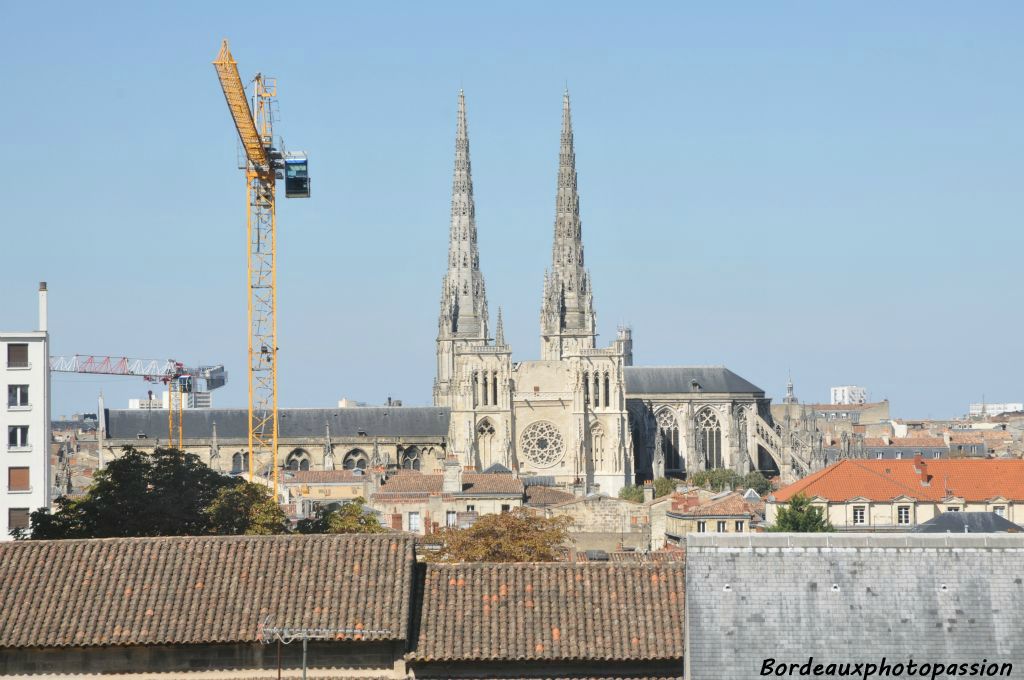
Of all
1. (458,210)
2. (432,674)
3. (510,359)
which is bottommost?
(432,674)

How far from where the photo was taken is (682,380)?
152000mm

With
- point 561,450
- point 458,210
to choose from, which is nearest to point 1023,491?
point 561,450

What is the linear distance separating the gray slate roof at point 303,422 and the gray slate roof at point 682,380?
16.6m

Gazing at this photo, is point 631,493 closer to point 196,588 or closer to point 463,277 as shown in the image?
point 463,277

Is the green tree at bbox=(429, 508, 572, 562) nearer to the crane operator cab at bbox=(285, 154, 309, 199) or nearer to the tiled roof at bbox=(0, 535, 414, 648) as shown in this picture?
the tiled roof at bbox=(0, 535, 414, 648)

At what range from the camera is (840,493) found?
264 feet

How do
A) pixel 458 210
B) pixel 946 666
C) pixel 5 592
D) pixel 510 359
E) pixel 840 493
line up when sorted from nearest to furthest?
1. pixel 946 666
2. pixel 5 592
3. pixel 840 493
4. pixel 510 359
5. pixel 458 210

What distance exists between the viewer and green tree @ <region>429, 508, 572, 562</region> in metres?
53.7

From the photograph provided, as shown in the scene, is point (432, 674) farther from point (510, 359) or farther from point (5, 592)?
point (510, 359)

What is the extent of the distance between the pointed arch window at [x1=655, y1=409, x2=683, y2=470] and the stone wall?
117m

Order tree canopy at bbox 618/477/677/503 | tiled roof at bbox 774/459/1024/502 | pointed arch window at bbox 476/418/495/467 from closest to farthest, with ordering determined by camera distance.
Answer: tiled roof at bbox 774/459/1024/502, tree canopy at bbox 618/477/677/503, pointed arch window at bbox 476/418/495/467

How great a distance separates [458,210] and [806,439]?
33.0m

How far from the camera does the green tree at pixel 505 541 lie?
53656 millimetres

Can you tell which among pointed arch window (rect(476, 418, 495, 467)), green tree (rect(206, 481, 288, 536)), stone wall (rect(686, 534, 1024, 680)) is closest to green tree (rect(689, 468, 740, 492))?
pointed arch window (rect(476, 418, 495, 467))
